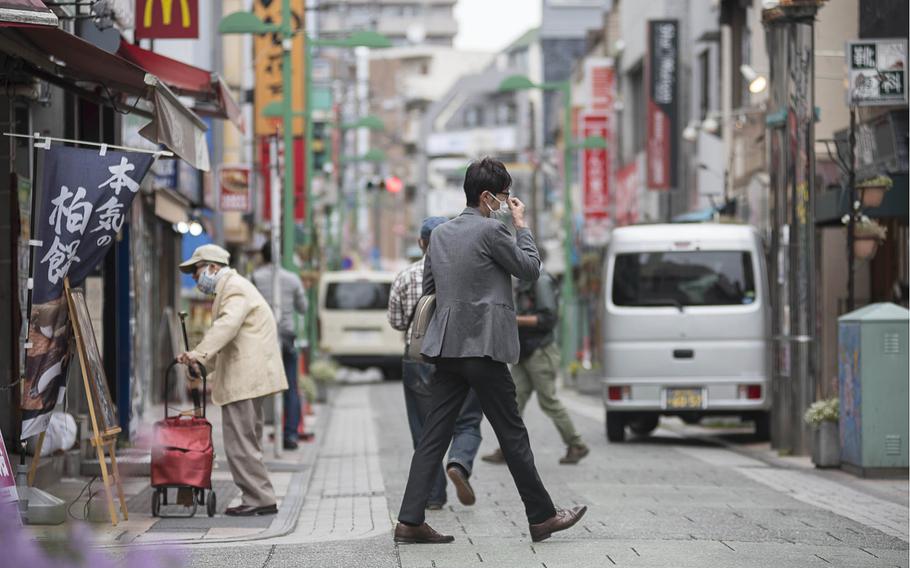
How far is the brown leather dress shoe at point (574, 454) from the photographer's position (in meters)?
14.5

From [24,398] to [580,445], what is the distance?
6.12m

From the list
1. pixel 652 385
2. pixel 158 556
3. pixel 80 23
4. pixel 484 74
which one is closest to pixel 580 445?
pixel 652 385

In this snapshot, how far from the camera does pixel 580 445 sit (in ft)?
47.7

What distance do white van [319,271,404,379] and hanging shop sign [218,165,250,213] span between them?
12.1 metres

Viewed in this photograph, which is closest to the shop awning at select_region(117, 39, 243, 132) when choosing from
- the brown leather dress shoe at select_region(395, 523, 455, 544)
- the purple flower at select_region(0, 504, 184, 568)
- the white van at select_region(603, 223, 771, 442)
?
the brown leather dress shoe at select_region(395, 523, 455, 544)

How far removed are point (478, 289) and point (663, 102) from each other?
32828 millimetres

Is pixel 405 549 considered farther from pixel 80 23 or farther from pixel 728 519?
pixel 80 23

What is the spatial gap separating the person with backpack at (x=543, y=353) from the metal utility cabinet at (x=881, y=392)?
243cm

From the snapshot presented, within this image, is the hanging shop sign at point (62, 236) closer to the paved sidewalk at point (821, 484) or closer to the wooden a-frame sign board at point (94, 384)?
the wooden a-frame sign board at point (94, 384)

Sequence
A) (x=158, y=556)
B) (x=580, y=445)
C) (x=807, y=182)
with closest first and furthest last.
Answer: (x=158, y=556) → (x=580, y=445) → (x=807, y=182)

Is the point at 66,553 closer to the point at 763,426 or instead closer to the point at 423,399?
the point at 423,399

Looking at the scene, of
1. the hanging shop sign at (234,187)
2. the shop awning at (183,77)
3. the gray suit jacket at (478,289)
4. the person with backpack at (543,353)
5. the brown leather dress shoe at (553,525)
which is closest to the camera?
the gray suit jacket at (478,289)

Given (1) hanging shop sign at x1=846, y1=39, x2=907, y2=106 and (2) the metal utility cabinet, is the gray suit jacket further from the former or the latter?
(1) hanging shop sign at x1=846, y1=39, x2=907, y2=106

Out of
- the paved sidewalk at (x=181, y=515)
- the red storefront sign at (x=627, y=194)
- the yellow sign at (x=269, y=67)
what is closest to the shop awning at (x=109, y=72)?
the paved sidewalk at (x=181, y=515)
